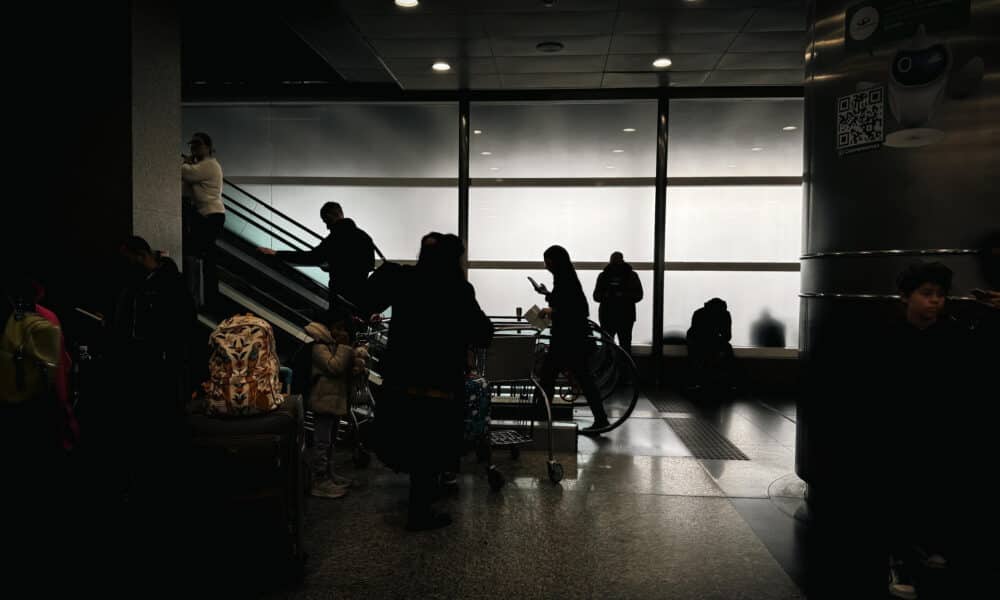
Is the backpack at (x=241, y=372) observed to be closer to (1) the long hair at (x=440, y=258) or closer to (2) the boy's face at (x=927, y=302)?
(1) the long hair at (x=440, y=258)

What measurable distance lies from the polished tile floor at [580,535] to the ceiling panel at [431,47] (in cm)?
448

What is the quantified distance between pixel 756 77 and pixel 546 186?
3034mm

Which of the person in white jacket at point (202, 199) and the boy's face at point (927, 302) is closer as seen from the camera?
the boy's face at point (927, 302)

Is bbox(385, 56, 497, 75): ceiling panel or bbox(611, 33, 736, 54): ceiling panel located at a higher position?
bbox(385, 56, 497, 75): ceiling panel

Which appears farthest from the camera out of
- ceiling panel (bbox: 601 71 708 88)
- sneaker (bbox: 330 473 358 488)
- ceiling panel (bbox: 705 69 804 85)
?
ceiling panel (bbox: 601 71 708 88)

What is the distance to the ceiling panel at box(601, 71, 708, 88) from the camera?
7.94 meters

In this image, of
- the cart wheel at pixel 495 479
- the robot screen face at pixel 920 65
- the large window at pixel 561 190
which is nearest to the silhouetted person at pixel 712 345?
the large window at pixel 561 190

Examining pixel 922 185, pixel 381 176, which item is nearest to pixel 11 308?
pixel 922 185

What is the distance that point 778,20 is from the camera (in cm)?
613

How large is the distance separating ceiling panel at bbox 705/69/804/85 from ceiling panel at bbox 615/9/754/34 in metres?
1.52

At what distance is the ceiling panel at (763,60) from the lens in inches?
281

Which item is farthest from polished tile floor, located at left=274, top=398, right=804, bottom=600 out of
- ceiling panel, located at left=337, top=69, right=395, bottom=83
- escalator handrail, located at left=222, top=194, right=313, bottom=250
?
ceiling panel, located at left=337, top=69, right=395, bottom=83

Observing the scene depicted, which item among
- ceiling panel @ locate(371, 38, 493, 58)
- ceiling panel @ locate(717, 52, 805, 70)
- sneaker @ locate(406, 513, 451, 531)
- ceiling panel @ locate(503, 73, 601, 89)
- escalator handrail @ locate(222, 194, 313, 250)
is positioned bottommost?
sneaker @ locate(406, 513, 451, 531)

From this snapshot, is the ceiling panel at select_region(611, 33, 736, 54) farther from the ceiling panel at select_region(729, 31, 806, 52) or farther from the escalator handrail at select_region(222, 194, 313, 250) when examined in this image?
the escalator handrail at select_region(222, 194, 313, 250)
